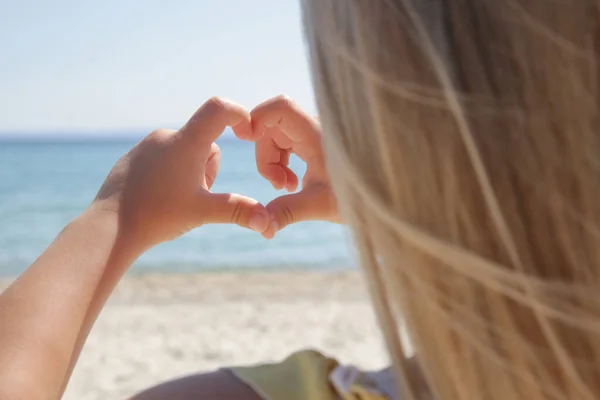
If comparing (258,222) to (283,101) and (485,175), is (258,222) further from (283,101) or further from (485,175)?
(485,175)

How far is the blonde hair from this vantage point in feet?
1.39

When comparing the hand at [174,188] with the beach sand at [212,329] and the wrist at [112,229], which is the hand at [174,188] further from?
the beach sand at [212,329]

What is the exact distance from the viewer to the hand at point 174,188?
0.84 meters

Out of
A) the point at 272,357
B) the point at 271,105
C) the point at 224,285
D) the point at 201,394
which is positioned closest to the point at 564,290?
the point at 201,394

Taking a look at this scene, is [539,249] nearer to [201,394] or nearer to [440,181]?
[440,181]

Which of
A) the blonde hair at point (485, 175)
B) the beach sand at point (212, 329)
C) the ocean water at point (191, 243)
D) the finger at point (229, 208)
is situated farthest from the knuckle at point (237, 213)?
the ocean water at point (191, 243)

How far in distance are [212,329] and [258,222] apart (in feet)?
8.75

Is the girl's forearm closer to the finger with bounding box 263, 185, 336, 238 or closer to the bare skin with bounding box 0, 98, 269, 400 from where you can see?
the bare skin with bounding box 0, 98, 269, 400

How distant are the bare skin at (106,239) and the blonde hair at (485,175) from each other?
1.33 feet

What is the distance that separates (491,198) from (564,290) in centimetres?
8

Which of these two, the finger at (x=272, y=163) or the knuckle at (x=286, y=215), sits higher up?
the finger at (x=272, y=163)

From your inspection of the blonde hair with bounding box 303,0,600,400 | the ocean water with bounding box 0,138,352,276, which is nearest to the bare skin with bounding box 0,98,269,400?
the blonde hair with bounding box 303,0,600,400

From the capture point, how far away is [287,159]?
40.1 inches

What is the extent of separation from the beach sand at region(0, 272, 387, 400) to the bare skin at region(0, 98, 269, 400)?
130 cm
